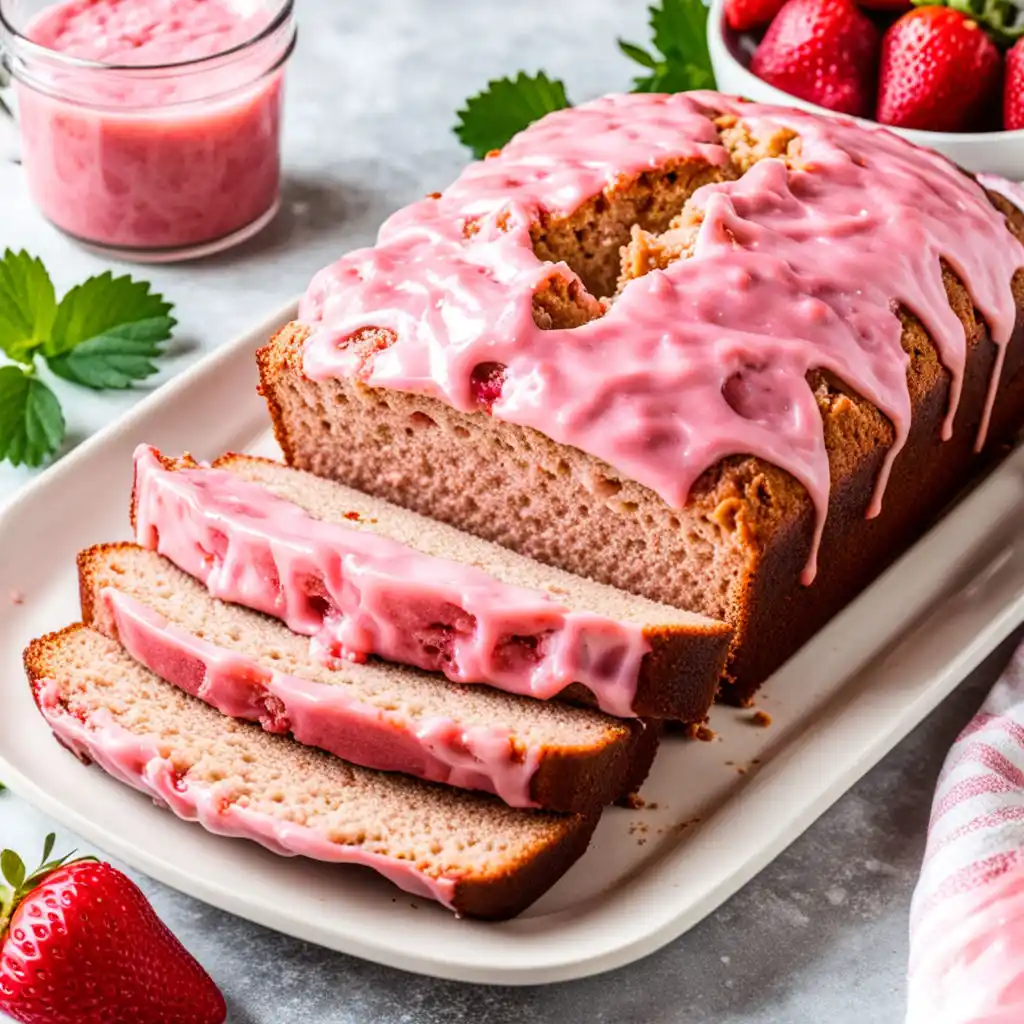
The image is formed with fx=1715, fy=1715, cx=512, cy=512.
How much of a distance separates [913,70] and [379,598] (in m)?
2.45

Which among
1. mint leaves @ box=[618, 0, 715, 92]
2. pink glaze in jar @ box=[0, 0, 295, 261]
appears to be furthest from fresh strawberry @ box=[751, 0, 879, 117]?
pink glaze in jar @ box=[0, 0, 295, 261]

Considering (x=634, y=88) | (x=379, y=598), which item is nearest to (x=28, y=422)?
(x=379, y=598)

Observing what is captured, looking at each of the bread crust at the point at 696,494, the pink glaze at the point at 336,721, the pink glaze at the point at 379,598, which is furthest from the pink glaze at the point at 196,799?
the bread crust at the point at 696,494

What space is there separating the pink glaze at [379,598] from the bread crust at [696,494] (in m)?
0.14

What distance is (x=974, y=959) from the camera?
2852 millimetres

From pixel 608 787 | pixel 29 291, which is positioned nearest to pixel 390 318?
pixel 608 787

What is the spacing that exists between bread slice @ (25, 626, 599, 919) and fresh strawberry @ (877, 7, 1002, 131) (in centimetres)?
252

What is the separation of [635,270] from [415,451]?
0.59m

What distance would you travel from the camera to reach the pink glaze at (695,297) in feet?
10.4

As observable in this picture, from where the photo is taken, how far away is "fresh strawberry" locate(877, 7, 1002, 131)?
4641 millimetres

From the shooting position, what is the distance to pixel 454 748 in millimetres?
2939

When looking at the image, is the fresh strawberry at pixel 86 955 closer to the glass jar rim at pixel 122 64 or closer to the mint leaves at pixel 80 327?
the mint leaves at pixel 80 327

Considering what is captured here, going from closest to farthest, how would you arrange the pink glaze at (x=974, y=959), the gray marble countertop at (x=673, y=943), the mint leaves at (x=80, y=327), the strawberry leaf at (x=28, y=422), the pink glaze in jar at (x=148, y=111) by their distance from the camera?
1. the pink glaze at (x=974, y=959)
2. the gray marble countertop at (x=673, y=943)
3. the strawberry leaf at (x=28, y=422)
4. the mint leaves at (x=80, y=327)
5. the pink glaze in jar at (x=148, y=111)

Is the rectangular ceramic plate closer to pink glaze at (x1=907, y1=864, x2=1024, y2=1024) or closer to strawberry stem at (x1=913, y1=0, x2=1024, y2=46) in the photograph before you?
pink glaze at (x1=907, y1=864, x2=1024, y2=1024)
